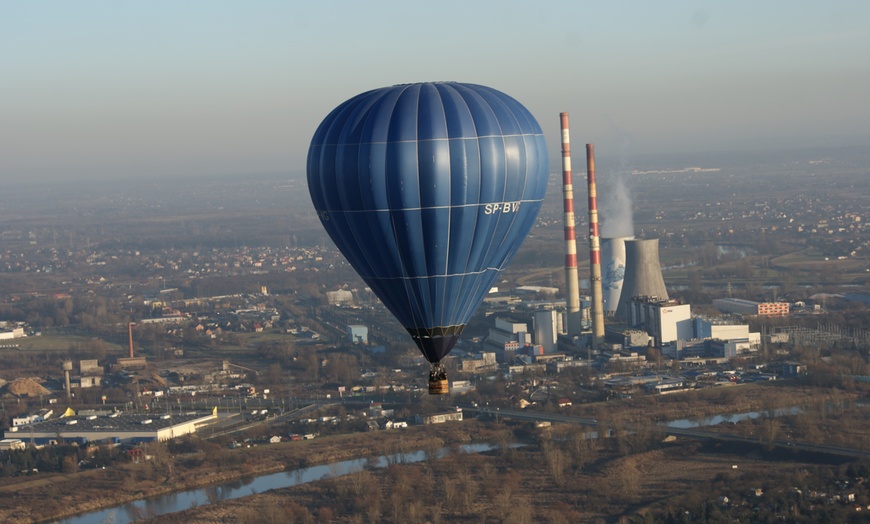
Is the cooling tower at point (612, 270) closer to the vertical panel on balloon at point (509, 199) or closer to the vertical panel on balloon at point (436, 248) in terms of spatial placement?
the vertical panel on balloon at point (509, 199)

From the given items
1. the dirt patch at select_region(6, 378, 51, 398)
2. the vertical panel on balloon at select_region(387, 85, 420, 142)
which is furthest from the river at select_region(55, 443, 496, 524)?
the dirt patch at select_region(6, 378, 51, 398)

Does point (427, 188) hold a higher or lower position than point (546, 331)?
higher

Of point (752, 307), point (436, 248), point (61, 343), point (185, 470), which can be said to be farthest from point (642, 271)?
point (436, 248)

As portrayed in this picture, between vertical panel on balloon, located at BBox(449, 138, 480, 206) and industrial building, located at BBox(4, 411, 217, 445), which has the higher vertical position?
vertical panel on balloon, located at BBox(449, 138, 480, 206)

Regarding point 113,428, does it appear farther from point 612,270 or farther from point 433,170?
point 433,170

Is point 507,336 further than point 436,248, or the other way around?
point 507,336

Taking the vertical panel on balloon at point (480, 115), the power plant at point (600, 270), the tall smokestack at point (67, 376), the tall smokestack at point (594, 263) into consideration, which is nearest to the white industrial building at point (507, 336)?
the power plant at point (600, 270)

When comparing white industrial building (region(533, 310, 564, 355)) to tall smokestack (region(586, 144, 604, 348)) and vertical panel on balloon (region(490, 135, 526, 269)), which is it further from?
vertical panel on balloon (region(490, 135, 526, 269))

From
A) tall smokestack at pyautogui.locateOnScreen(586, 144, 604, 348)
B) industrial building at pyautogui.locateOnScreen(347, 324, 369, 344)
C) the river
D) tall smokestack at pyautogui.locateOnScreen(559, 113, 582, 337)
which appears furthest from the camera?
industrial building at pyautogui.locateOnScreen(347, 324, 369, 344)
